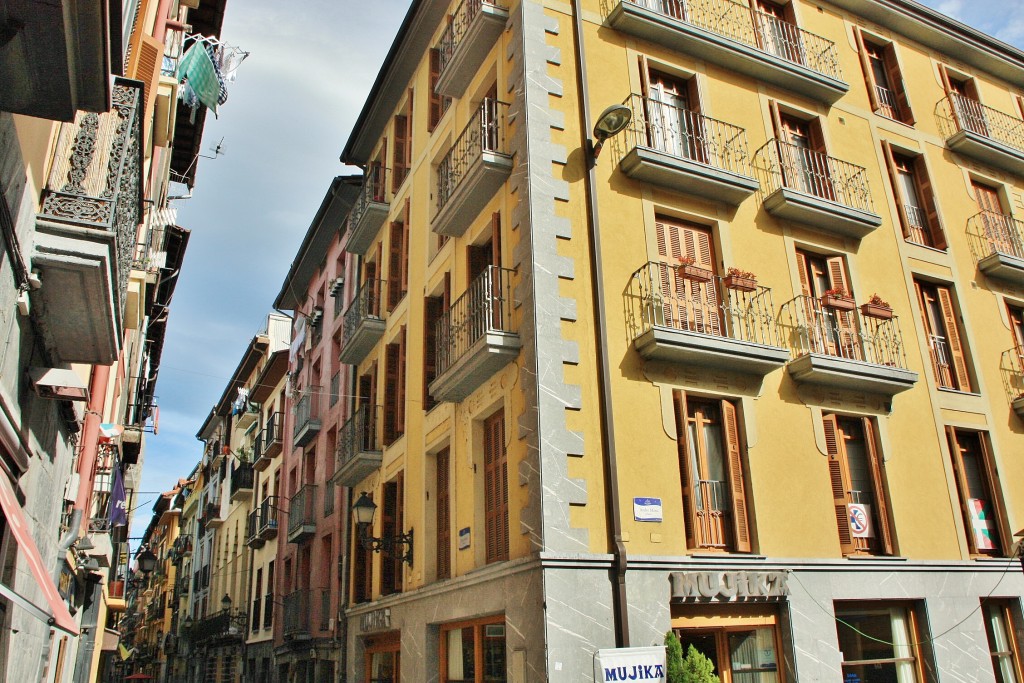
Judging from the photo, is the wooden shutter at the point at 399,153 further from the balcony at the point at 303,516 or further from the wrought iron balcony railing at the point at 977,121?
the wrought iron balcony railing at the point at 977,121

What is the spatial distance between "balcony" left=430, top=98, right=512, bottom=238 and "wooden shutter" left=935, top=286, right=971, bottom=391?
8450mm

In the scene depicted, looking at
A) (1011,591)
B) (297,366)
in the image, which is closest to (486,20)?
(1011,591)

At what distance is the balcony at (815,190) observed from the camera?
Result: 13211mm

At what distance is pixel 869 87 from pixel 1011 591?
9.49m

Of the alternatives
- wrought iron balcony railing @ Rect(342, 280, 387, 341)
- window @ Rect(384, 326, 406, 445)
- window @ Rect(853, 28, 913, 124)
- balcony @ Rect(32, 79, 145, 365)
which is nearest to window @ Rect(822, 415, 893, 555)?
window @ Rect(853, 28, 913, 124)

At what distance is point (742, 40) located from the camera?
14648 millimetres

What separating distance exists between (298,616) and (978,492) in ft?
56.1

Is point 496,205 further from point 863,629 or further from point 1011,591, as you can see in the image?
point 1011,591

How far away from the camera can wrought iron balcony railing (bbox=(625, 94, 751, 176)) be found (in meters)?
12.9

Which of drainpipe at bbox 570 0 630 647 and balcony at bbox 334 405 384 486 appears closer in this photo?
drainpipe at bbox 570 0 630 647

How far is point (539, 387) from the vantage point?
410 inches

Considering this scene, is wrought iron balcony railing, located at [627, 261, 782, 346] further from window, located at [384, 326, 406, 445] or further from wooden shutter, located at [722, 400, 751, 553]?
window, located at [384, 326, 406, 445]

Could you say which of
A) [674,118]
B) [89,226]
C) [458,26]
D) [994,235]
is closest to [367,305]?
[458,26]

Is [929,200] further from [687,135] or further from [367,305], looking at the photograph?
[367,305]
